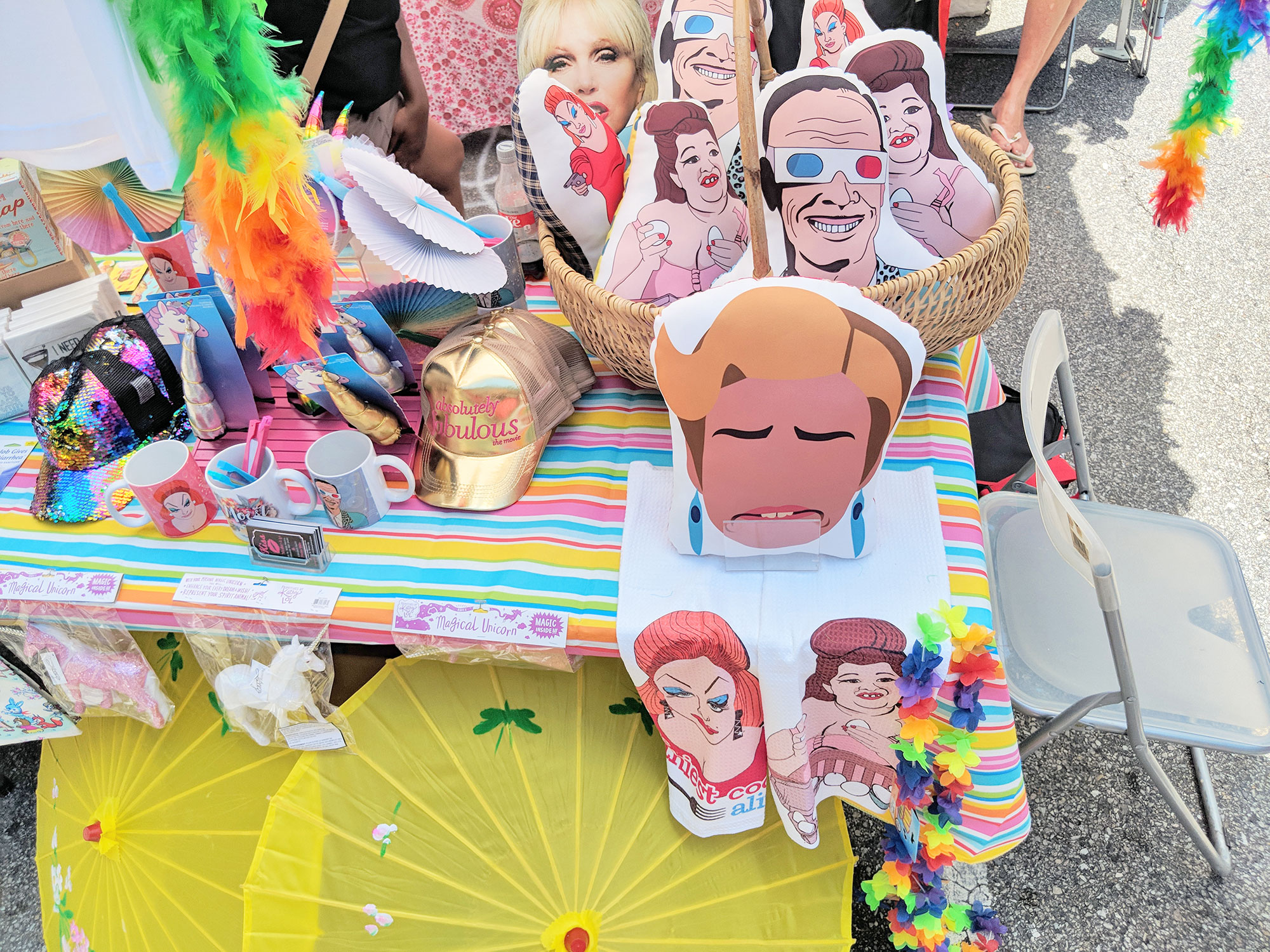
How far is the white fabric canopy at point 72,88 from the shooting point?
27.7 inches

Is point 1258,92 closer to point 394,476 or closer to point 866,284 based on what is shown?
point 866,284

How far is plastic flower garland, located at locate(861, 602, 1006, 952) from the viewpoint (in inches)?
37.1

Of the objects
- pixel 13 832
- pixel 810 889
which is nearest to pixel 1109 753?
pixel 810 889

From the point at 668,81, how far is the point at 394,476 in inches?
28.6

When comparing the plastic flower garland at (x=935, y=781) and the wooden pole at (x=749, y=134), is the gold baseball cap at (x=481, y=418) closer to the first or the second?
the wooden pole at (x=749, y=134)

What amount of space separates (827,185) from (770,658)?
56 cm

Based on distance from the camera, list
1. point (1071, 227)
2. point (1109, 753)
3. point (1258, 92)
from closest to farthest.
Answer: point (1109, 753)
point (1071, 227)
point (1258, 92)

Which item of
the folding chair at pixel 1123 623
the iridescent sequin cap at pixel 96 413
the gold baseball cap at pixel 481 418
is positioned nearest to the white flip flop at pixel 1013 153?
the folding chair at pixel 1123 623

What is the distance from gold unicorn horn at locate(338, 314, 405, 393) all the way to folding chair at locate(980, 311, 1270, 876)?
2.78 ft

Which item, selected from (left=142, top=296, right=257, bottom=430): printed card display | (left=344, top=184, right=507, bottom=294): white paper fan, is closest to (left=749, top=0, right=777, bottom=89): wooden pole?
(left=344, top=184, right=507, bottom=294): white paper fan

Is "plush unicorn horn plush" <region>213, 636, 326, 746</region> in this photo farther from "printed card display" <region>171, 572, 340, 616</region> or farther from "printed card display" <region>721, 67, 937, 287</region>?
"printed card display" <region>721, 67, 937, 287</region>

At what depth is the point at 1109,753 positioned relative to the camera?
4.93ft

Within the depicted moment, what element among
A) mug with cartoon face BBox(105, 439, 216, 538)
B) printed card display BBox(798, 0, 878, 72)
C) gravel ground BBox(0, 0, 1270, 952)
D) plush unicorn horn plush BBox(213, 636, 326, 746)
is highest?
printed card display BBox(798, 0, 878, 72)

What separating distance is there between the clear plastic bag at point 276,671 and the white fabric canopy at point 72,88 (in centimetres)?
57
